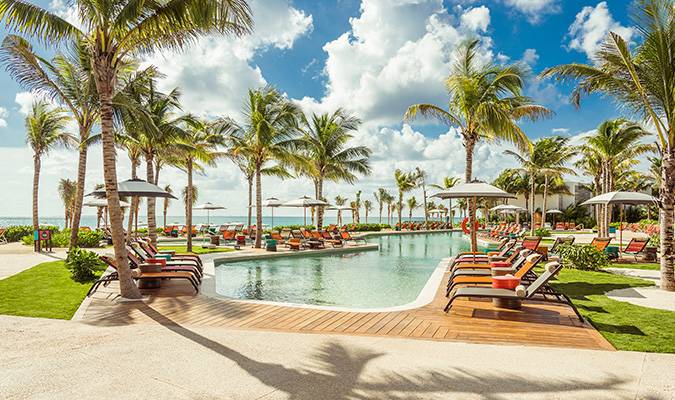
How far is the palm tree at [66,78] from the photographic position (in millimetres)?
10352

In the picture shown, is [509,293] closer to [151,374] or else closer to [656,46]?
[151,374]

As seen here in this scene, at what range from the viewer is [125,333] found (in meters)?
4.63

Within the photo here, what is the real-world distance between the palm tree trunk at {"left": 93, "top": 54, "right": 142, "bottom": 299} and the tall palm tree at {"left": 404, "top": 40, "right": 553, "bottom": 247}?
969 cm

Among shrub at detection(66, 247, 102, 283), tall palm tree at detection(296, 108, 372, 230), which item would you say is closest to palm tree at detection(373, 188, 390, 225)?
tall palm tree at detection(296, 108, 372, 230)

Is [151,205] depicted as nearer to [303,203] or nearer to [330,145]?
[303,203]

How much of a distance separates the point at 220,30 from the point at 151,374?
622 centimetres

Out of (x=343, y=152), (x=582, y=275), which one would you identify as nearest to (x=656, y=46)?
(x=582, y=275)

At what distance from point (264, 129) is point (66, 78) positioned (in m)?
7.25

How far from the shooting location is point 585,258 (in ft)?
33.5

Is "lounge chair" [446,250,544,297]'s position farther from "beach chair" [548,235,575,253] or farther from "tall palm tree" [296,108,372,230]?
"tall palm tree" [296,108,372,230]

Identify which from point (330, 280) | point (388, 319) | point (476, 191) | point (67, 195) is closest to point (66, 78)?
point (330, 280)

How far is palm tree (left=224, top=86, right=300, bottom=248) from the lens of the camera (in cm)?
1669

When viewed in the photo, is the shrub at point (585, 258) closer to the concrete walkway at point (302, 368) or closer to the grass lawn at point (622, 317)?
the grass lawn at point (622, 317)

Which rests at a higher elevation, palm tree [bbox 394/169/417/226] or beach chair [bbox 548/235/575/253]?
palm tree [bbox 394/169/417/226]
